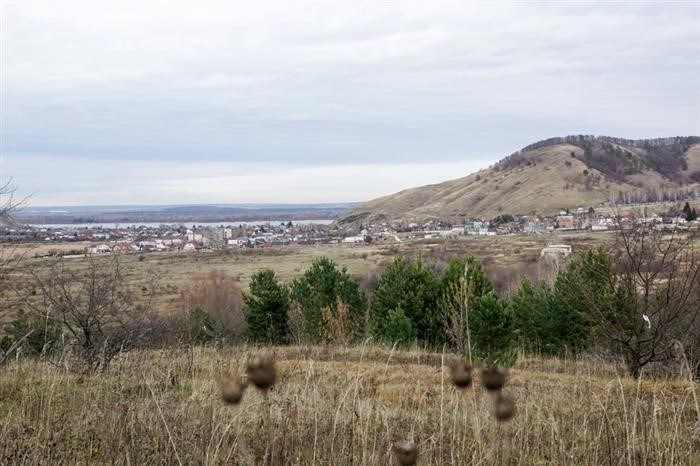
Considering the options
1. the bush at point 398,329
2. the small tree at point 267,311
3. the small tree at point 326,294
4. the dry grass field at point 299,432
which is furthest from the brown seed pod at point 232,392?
the small tree at point 326,294

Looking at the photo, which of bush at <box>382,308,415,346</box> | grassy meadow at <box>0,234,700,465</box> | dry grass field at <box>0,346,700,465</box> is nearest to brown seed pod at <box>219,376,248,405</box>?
grassy meadow at <box>0,234,700,465</box>

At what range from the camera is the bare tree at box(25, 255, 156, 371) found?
892cm

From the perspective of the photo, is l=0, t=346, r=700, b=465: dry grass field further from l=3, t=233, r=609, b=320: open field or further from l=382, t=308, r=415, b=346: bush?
l=3, t=233, r=609, b=320: open field

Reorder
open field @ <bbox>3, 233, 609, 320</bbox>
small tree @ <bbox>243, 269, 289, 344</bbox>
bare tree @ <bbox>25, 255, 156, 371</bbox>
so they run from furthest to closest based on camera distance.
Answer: open field @ <bbox>3, 233, 609, 320</bbox> < small tree @ <bbox>243, 269, 289, 344</bbox> < bare tree @ <bbox>25, 255, 156, 371</bbox>

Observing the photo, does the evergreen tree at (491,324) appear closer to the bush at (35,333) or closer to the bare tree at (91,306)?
the bare tree at (91,306)

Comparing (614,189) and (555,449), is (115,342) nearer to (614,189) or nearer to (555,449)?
(555,449)

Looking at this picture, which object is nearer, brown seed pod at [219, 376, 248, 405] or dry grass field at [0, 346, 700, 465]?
brown seed pod at [219, 376, 248, 405]

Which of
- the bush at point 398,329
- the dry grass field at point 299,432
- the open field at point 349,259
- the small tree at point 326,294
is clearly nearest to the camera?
the dry grass field at point 299,432

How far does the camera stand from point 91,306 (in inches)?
362

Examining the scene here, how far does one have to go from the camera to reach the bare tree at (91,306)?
8.92 meters

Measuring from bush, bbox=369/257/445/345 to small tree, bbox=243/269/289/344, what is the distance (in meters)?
4.56

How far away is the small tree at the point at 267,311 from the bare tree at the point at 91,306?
49.5 feet

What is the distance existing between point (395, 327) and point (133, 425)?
1603cm

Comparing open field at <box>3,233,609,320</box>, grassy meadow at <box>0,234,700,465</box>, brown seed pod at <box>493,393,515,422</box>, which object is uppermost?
A: brown seed pod at <box>493,393,515,422</box>
